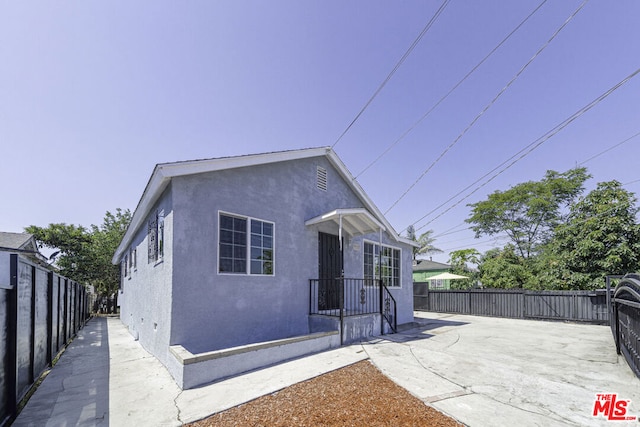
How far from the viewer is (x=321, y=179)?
8398mm

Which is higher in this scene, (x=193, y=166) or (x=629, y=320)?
(x=193, y=166)

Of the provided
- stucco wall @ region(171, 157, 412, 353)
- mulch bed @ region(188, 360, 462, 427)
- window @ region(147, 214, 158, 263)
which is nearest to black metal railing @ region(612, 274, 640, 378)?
mulch bed @ region(188, 360, 462, 427)

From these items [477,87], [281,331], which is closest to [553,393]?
[281,331]

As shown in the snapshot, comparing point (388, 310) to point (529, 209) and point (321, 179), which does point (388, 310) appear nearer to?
point (321, 179)

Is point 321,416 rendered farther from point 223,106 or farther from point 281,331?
point 223,106

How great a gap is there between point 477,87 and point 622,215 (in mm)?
8851

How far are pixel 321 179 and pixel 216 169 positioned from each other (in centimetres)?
337

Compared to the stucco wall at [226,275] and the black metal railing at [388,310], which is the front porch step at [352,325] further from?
the black metal railing at [388,310]

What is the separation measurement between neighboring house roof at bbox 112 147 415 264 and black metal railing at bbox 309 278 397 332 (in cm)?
197

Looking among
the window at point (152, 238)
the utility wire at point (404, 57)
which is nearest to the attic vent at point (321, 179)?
the utility wire at point (404, 57)

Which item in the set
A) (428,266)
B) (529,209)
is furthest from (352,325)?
(428,266)

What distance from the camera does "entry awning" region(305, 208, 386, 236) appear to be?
7027 millimetres

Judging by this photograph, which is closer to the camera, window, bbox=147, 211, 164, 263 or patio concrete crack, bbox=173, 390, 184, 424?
patio concrete crack, bbox=173, 390, 184, 424

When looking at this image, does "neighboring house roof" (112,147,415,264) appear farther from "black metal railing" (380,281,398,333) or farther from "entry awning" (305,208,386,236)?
"black metal railing" (380,281,398,333)
